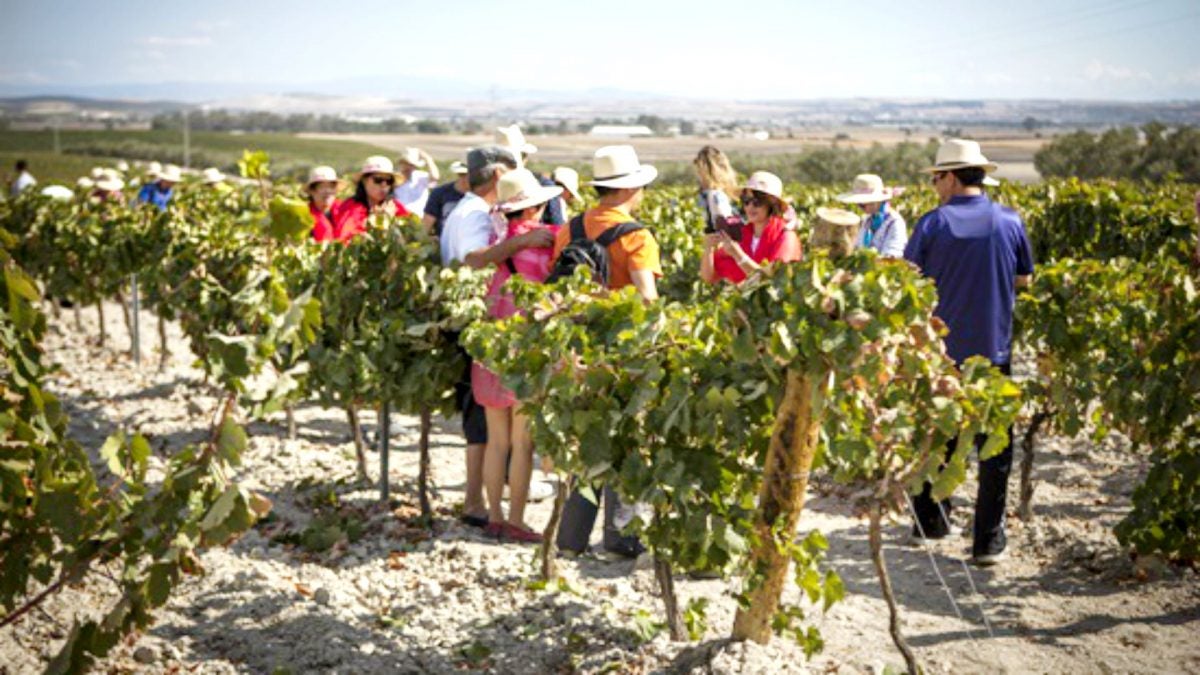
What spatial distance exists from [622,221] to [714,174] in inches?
77.1

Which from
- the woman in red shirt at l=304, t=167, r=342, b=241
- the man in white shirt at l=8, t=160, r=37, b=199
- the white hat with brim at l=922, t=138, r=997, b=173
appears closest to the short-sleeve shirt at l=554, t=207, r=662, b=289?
the white hat with brim at l=922, t=138, r=997, b=173

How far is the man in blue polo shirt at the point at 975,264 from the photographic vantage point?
18.9 feet

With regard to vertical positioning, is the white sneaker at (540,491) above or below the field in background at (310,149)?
above

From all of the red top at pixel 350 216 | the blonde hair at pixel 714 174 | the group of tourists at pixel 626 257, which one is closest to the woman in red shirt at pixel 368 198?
the red top at pixel 350 216

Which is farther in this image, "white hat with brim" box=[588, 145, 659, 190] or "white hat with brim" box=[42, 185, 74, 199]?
"white hat with brim" box=[42, 185, 74, 199]

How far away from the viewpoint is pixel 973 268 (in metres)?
5.77

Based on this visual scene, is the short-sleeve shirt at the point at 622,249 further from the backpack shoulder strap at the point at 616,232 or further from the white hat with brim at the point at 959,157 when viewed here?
the white hat with brim at the point at 959,157

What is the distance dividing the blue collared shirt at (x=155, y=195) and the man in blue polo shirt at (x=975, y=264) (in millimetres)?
9213

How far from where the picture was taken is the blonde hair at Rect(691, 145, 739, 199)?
284 inches

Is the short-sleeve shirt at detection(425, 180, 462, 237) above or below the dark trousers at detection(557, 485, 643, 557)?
above

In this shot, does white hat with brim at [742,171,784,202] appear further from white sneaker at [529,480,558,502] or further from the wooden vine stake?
the wooden vine stake

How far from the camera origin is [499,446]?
6215 mm

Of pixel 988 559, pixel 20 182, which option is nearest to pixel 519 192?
pixel 988 559

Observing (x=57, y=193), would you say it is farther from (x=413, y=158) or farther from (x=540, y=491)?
(x=540, y=491)
